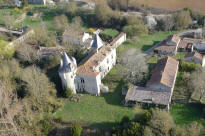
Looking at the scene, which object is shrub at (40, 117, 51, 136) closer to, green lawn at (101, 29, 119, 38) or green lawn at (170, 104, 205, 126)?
green lawn at (170, 104, 205, 126)

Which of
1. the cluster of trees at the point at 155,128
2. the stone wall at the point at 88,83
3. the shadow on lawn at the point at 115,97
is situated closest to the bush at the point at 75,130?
the cluster of trees at the point at 155,128

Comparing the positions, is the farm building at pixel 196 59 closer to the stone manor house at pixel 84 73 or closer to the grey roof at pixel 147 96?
the grey roof at pixel 147 96

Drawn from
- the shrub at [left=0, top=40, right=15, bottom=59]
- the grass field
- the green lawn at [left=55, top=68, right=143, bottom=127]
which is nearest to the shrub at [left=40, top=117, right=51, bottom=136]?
the green lawn at [left=55, top=68, right=143, bottom=127]

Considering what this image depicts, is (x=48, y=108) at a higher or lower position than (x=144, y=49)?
lower

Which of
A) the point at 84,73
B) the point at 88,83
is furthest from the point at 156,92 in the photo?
the point at 84,73

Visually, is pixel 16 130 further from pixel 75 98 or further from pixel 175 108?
pixel 175 108

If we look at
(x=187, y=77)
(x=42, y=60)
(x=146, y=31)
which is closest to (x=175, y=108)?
(x=187, y=77)
